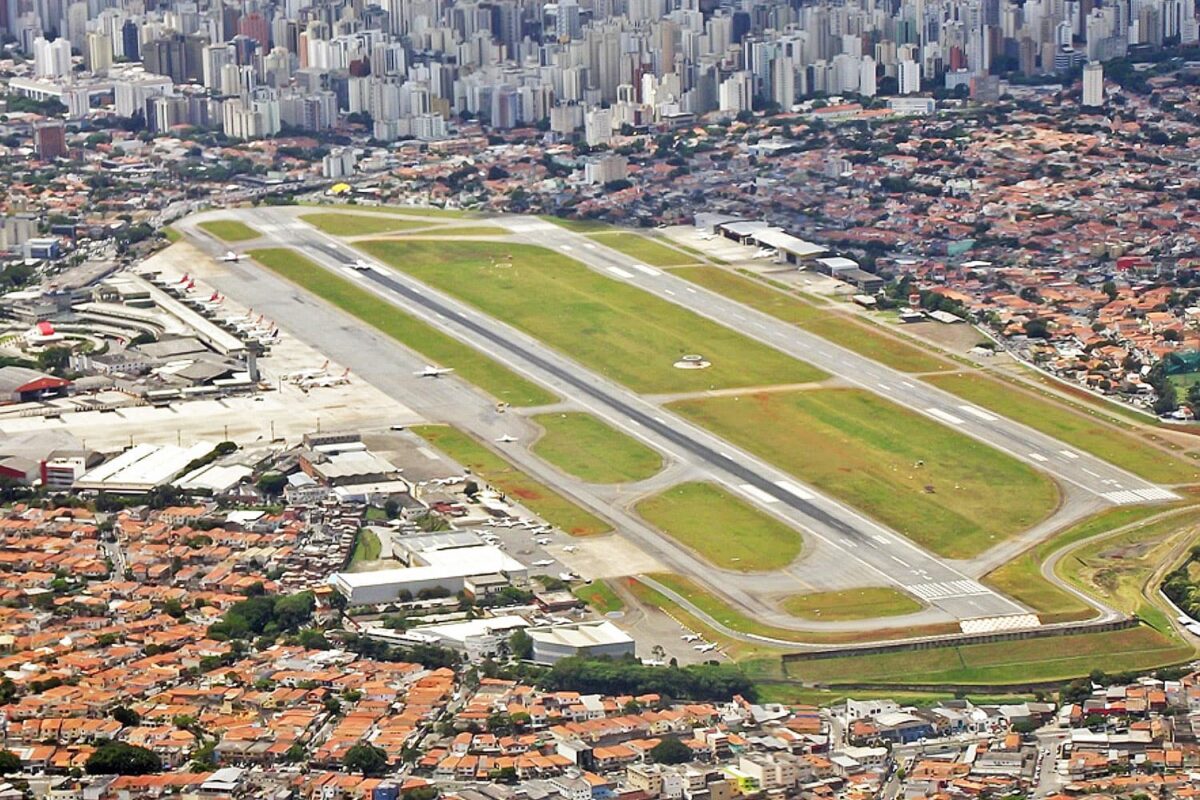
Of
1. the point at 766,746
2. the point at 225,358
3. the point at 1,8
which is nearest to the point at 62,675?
the point at 766,746

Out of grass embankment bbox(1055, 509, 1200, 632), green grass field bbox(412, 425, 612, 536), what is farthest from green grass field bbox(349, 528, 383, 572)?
grass embankment bbox(1055, 509, 1200, 632)

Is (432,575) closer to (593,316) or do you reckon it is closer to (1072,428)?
(1072,428)

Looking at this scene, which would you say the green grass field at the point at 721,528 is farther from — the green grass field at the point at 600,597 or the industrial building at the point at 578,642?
the industrial building at the point at 578,642

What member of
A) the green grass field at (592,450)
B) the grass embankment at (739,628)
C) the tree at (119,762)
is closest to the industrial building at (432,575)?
the grass embankment at (739,628)

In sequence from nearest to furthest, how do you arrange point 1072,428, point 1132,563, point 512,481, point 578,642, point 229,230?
point 578,642 → point 1132,563 → point 512,481 → point 1072,428 → point 229,230

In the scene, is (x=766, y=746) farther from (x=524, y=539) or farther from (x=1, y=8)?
(x=1, y=8)

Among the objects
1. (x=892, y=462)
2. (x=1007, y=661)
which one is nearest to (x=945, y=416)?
(x=892, y=462)

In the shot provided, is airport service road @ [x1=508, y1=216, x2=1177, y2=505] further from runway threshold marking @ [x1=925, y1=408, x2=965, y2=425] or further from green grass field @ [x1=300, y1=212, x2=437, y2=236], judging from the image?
green grass field @ [x1=300, y1=212, x2=437, y2=236]
